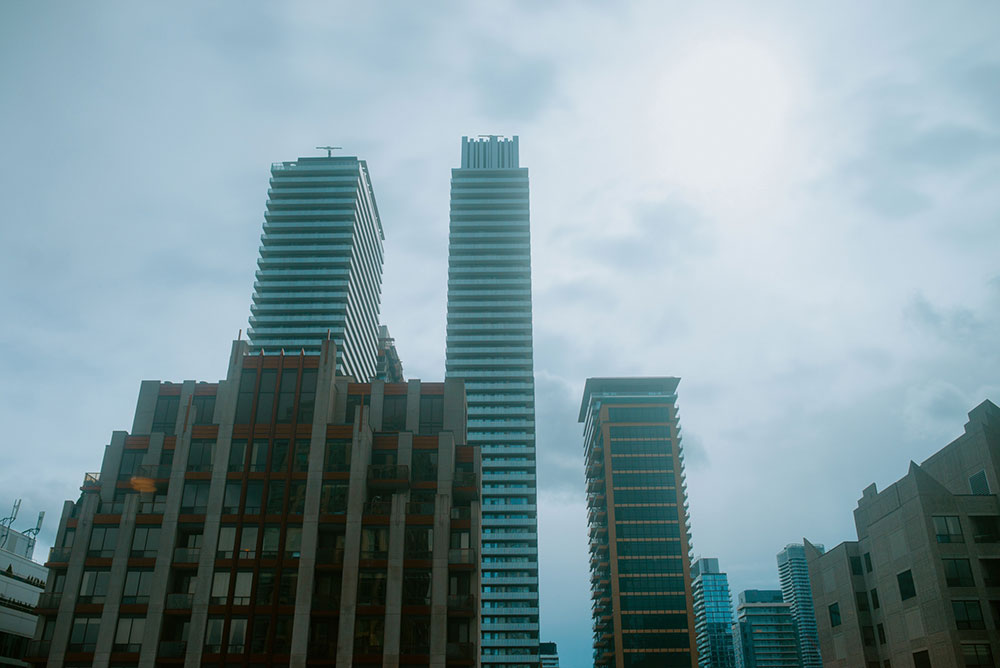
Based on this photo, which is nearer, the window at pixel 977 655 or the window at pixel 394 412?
the window at pixel 977 655

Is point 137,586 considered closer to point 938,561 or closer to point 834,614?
point 938,561

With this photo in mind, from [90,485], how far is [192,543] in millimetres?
12436

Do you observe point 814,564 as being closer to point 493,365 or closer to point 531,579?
point 531,579

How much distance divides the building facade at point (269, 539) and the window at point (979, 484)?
49977 millimetres

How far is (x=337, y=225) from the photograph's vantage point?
176125 millimetres

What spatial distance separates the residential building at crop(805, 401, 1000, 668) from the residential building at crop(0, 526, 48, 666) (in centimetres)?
8983

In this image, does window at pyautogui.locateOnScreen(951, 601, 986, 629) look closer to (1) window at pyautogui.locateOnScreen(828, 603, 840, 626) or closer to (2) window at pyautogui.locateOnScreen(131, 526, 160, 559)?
(1) window at pyautogui.locateOnScreen(828, 603, 840, 626)

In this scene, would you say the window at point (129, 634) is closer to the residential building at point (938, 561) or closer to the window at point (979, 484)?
the residential building at point (938, 561)

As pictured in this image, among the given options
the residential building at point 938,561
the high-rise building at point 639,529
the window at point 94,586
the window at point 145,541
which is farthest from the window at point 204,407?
the high-rise building at point 639,529

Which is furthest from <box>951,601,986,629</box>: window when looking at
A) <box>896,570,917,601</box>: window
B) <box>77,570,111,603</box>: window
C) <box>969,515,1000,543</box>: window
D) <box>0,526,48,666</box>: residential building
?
<box>0,526,48,666</box>: residential building

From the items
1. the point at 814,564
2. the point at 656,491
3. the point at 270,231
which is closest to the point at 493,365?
the point at 656,491

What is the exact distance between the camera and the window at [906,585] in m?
77.6

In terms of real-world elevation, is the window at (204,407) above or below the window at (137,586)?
above

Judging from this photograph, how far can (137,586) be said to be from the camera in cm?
6575
